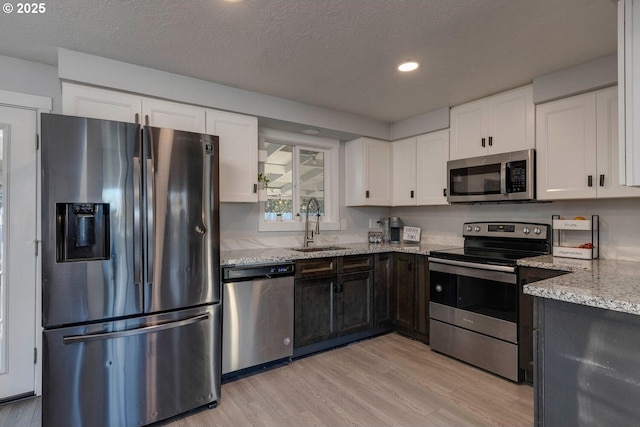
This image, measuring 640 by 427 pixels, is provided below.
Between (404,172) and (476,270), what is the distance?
1.49 metres

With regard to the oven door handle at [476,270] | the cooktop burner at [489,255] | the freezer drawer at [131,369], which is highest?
the cooktop burner at [489,255]

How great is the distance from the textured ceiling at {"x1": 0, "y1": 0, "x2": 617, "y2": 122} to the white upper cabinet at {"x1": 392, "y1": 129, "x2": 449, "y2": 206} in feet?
2.58

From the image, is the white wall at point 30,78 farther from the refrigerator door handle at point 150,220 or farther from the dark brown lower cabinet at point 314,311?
the dark brown lower cabinet at point 314,311

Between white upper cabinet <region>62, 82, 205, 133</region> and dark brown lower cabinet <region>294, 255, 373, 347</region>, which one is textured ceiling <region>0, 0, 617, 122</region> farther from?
dark brown lower cabinet <region>294, 255, 373, 347</region>

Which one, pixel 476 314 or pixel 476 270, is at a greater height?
pixel 476 270

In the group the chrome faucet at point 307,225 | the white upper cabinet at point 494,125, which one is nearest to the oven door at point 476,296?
the white upper cabinet at point 494,125

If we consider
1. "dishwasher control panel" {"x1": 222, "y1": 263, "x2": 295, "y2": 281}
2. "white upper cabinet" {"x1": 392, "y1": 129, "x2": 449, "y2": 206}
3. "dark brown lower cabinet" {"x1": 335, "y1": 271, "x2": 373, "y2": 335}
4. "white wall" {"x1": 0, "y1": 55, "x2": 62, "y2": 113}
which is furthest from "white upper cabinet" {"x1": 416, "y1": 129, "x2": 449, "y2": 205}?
"white wall" {"x1": 0, "y1": 55, "x2": 62, "y2": 113}

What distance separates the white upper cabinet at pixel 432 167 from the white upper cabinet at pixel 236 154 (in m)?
1.79

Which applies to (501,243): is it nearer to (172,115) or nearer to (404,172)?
(404,172)

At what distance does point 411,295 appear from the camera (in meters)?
A: 3.18

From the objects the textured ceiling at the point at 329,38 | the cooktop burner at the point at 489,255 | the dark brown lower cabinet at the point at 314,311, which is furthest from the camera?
the dark brown lower cabinet at the point at 314,311

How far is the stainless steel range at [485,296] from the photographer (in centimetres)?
243

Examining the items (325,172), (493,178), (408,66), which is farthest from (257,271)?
(493,178)

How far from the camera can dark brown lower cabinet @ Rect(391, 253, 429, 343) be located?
3068 mm
